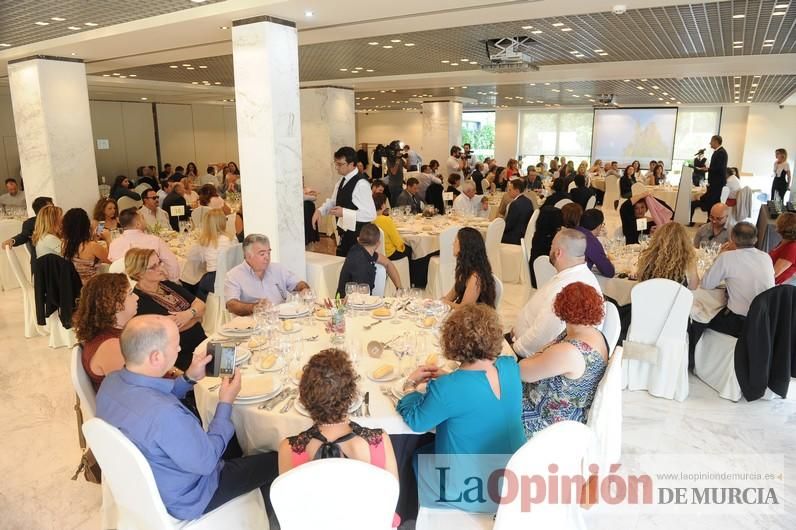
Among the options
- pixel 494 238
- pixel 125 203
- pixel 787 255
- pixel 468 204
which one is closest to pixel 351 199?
pixel 494 238

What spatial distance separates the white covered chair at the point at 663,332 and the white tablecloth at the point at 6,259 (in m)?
7.00

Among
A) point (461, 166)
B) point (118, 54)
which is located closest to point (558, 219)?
point (118, 54)

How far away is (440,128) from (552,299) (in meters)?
14.0

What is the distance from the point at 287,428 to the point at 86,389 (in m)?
1.04

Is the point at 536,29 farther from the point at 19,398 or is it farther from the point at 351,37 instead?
the point at 19,398

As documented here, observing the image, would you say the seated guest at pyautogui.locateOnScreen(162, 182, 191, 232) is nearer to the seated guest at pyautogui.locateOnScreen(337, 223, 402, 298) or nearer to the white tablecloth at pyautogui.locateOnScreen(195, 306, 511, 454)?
the seated guest at pyautogui.locateOnScreen(337, 223, 402, 298)

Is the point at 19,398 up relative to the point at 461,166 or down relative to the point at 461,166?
down

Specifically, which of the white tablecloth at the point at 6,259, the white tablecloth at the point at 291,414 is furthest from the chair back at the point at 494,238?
the white tablecloth at the point at 6,259

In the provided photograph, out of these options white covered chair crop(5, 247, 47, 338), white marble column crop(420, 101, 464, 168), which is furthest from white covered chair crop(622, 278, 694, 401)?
white marble column crop(420, 101, 464, 168)

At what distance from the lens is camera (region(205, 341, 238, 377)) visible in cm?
259

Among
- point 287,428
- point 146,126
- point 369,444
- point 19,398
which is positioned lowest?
point 19,398

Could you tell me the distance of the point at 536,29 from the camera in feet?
20.9

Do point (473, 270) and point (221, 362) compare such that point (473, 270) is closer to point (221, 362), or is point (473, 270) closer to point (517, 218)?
point (221, 362)

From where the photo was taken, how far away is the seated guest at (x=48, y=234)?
5.25 meters
